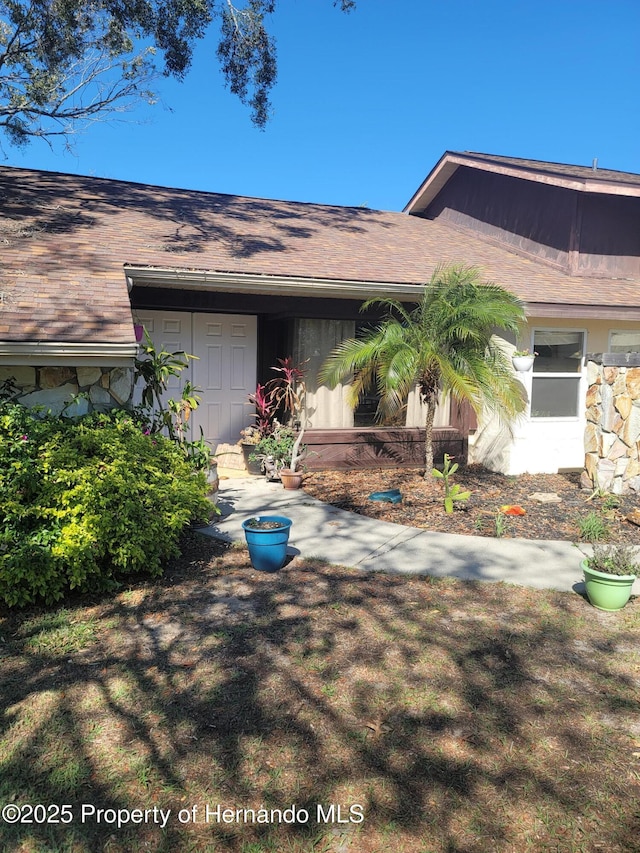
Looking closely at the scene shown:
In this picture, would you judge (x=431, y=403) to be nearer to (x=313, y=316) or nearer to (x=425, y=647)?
(x=313, y=316)

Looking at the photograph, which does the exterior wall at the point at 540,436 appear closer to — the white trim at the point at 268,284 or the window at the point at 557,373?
the window at the point at 557,373

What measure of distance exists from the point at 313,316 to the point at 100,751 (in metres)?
7.32

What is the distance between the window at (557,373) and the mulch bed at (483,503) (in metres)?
1.07

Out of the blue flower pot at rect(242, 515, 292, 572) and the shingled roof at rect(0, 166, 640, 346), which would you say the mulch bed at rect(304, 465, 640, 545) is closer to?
the blue flower pot at rect(242, 515, 292, 572)

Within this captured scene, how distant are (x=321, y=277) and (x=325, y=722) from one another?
6.42m

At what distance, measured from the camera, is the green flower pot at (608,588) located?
4.38 metres

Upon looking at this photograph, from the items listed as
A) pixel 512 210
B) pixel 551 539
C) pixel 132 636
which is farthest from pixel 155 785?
pixel 512 210

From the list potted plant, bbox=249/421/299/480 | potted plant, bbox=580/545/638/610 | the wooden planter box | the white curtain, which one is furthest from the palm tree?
potted plant, bbox=580/545/638/610

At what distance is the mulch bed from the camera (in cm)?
652

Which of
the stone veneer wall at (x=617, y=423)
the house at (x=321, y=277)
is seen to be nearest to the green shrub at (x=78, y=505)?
the house at (x=321, y=277)

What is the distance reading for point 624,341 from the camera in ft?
33.4

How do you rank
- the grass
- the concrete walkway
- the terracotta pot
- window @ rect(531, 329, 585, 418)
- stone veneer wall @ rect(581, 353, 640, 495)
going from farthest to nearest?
window @ rect(531, 329, 585, 418) < the terracotta pot < stone veneer wall @ rect(581, 353, 640, 495) < the concrete walkway < the grass

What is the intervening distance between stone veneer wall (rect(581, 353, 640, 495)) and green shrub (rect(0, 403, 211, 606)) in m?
5.47

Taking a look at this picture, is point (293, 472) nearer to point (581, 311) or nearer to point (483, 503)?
point (483, 503)
